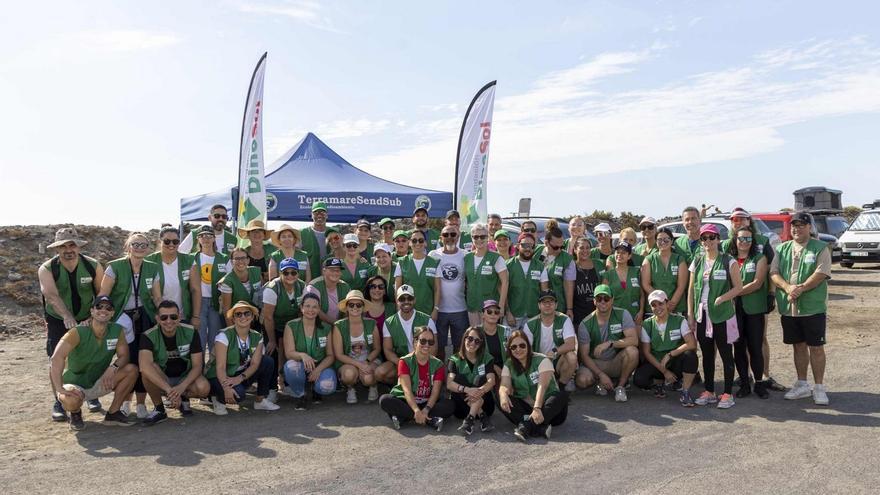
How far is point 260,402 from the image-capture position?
6590 mm

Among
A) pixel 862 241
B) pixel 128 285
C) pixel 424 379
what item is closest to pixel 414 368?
pixel 424 379

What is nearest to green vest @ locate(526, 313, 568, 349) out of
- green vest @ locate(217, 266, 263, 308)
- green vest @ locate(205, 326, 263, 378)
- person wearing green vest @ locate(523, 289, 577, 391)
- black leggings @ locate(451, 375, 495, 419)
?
person wearing green vest @ locate(523, 289, 577, 391)

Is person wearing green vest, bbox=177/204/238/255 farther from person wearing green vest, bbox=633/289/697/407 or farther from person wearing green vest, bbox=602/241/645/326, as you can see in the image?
person wearing green vest, bbox=633/289/697/407

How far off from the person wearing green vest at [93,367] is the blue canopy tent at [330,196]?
5.57m

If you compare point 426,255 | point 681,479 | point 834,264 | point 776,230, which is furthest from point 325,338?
point 834,264

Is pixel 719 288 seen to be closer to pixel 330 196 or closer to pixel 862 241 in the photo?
pixel 330 196

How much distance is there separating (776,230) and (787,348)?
790 cm

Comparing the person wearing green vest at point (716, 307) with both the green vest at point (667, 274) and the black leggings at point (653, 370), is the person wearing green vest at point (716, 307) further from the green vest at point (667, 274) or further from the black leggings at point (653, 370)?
the green vest at point (667, 274)

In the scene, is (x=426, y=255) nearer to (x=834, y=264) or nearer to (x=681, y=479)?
(x=681, y=479)

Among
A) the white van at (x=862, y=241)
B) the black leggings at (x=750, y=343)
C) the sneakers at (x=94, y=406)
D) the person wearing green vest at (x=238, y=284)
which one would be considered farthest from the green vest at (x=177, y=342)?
the white van at (x=862, y=241)

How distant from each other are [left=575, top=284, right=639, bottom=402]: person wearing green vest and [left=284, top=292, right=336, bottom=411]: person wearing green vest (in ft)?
8.47

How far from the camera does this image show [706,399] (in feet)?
20.7

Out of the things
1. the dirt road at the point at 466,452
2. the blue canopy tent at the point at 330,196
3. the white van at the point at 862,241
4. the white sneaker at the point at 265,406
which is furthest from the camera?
the white van at the point at 862,241

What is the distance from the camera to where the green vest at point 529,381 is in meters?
5.75
